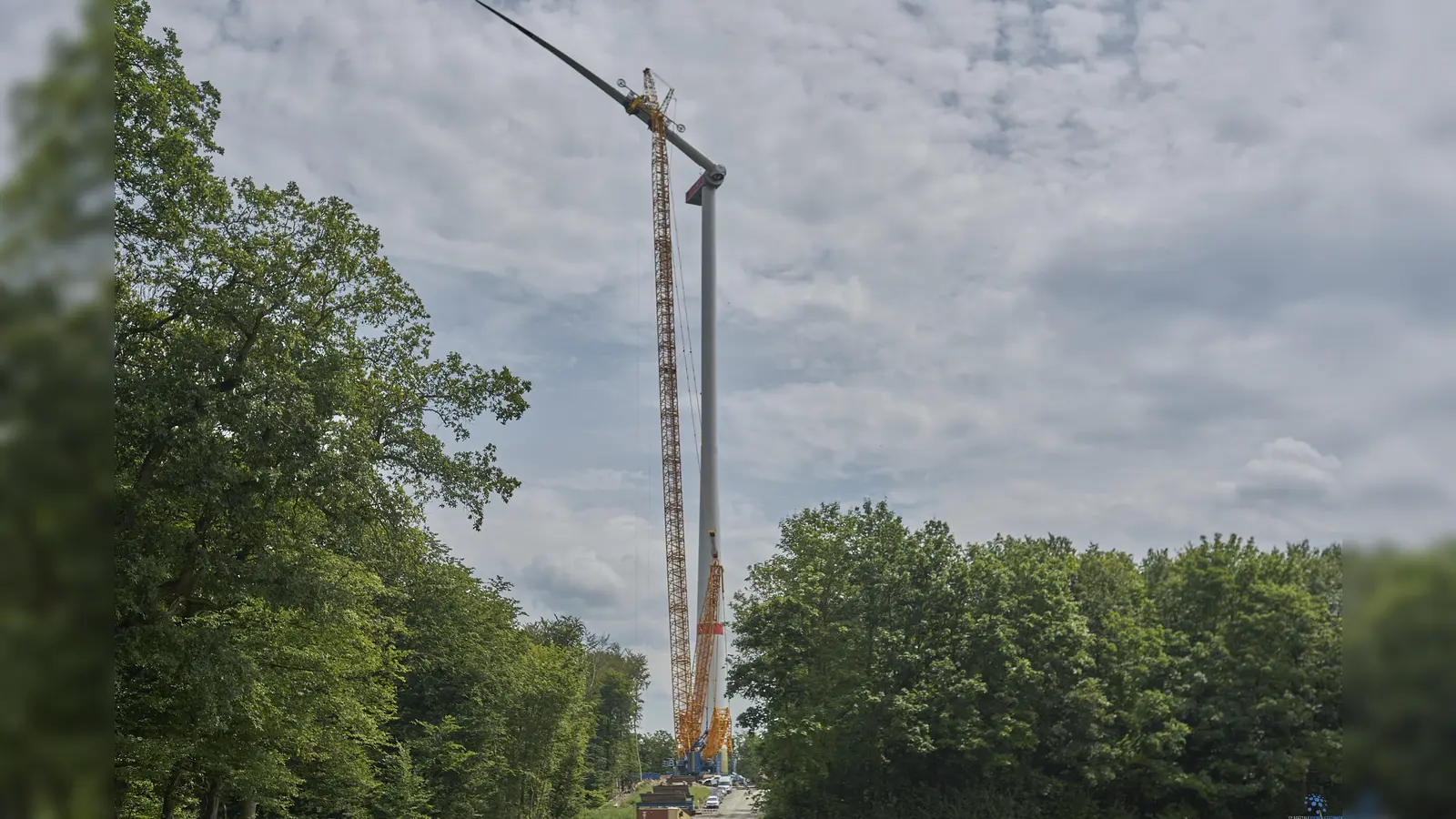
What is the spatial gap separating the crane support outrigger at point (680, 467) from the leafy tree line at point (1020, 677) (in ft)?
207

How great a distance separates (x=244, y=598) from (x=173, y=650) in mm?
1587

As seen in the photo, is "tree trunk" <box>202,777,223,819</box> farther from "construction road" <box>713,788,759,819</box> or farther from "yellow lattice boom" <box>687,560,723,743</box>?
"yellow lattice boom" <box>687,560,723,743</box>

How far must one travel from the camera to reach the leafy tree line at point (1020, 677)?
3875 cm

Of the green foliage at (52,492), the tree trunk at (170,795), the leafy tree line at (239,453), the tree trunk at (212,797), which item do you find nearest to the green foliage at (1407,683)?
the green foliage at (52,492)

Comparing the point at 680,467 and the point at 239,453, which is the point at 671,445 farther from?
the point at 239,453

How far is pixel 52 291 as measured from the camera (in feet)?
7.88


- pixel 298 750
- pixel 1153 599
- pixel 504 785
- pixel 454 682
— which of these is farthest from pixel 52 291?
pixel 504 785

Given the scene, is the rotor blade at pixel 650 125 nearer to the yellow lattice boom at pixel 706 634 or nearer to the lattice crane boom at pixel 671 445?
the lattice crane boom at pixel 671 445

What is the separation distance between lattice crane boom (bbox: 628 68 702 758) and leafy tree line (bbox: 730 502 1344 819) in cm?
6947

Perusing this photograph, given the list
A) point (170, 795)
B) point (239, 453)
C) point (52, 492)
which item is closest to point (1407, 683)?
point (52, 492)

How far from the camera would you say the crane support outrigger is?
117 m

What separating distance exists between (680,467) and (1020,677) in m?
81.8

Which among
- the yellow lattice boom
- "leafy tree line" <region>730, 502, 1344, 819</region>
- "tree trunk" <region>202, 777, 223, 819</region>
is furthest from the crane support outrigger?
"tree trunk" <region>202, 777, 223, 819</region>

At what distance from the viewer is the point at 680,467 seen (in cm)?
12531
